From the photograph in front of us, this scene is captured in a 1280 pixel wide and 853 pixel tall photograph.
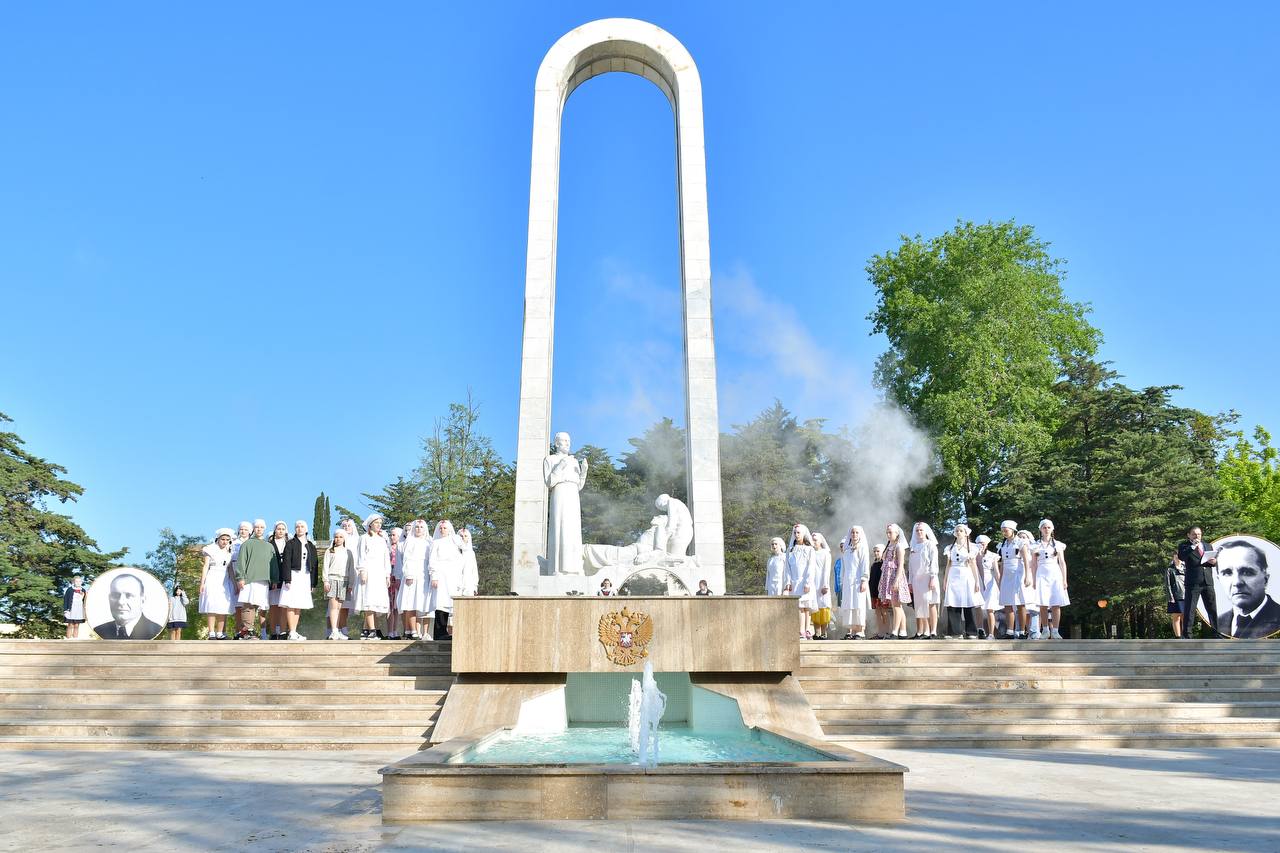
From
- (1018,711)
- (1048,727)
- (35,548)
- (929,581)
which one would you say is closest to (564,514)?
(929,581)

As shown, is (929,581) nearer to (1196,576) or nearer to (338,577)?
(1196,576)

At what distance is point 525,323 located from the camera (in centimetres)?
1600

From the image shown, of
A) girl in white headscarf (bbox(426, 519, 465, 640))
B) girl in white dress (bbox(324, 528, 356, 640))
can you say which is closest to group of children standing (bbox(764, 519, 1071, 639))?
Answer: girl in white headscarf (bbox(426, 519, 465, 640))

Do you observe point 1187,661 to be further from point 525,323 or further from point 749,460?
point 749,460

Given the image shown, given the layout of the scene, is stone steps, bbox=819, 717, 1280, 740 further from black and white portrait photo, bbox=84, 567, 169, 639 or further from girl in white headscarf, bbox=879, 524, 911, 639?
black and white portrait photo, bbox=84, 567, 169, 639

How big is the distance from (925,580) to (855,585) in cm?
87

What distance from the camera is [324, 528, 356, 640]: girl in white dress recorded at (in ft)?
40.7

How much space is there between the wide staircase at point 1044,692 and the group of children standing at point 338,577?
Result: 4.26 metres

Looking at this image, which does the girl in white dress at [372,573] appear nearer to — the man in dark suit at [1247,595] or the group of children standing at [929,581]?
the group of children standing at [929,581]

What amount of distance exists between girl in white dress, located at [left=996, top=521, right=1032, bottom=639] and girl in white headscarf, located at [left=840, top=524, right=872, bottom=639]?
1.60m

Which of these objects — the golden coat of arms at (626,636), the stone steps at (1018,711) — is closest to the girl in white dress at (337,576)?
the golden coat of arms at (626,636)

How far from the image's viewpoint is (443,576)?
1233cm

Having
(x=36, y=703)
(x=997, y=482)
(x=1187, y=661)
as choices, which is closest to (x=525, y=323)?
(x=36, y=703)

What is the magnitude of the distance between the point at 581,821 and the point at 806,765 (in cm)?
118
